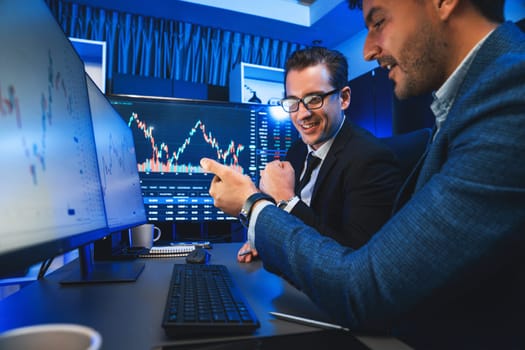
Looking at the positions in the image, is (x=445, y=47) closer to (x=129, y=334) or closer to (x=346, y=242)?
(x=346, y=242)

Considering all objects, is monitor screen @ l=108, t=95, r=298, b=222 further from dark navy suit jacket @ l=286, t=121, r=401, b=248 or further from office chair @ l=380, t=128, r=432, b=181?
office chair @ l=380, t=128, r=432, b=181

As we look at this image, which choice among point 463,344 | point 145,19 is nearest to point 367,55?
point 463,344

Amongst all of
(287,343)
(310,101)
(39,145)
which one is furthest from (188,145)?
(287,343)

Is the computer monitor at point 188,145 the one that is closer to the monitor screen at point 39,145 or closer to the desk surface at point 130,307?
the desk surface at point 130,307

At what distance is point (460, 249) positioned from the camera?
1.47 feet

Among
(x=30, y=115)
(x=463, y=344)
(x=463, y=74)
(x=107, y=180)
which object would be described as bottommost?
(x=463, y=344)

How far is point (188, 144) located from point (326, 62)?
70cm

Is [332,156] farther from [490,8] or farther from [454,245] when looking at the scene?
[454,245]

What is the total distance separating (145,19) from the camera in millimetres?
3062

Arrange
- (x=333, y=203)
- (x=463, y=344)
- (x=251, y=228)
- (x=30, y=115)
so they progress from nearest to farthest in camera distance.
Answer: (x=30, y=115) < (x=463, y=344) < (x=251, y=228) < (x=333, y=203)

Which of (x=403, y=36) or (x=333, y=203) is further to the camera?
(x=333, y=203)

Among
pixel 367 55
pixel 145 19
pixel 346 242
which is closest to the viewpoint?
pixel 367 55

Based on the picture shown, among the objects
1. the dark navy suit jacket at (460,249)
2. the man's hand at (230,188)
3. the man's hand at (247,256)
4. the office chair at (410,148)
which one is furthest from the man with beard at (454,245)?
the office chair at (410,148)

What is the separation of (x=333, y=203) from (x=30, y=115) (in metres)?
1.01
